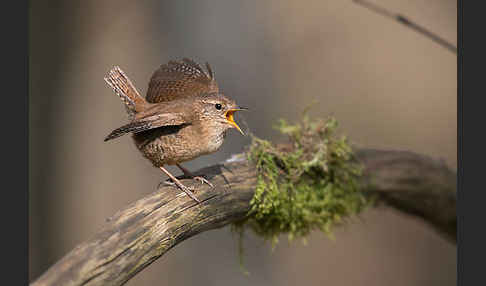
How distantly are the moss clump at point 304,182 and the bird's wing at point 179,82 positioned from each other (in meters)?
0.59

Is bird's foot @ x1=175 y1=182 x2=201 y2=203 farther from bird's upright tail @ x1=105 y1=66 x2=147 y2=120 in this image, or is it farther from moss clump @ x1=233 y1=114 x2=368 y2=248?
bird's upright tail @ x1=105 y1=66 x2=147 y2=120

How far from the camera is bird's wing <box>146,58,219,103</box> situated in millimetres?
3414

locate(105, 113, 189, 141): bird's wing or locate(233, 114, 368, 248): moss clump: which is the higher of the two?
locate(105, 113, 189, 141): bird's wing

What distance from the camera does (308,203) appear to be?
3508mm

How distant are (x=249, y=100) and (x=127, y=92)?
12.6 feet

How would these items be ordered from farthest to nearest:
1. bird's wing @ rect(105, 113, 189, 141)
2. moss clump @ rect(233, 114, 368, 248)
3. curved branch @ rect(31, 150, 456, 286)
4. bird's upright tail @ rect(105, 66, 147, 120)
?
1. moss clump @ rect(233, 114, 368, 248)
2. bird's upright tail @ rect(105, 66, 147, 120)
3. bird's wing @ rect(105, 113, 189, 141)
4. curved branch @ rect(31, 150, 456, 286)

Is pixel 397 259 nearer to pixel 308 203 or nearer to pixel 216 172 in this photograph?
pixel 308 203

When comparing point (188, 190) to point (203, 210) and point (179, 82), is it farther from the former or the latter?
point (179, 82)

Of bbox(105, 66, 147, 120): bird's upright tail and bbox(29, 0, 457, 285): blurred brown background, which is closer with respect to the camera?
bbox(105, 66, 147, 120): bird's upright tail

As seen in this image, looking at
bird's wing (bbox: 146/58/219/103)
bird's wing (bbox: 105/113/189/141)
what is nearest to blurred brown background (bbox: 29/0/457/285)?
bird's wing (bbox: 146/58/219/103)

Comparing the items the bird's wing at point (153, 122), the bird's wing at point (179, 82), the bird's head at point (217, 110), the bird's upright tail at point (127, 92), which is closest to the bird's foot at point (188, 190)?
the bird's wing at point (153, 122)

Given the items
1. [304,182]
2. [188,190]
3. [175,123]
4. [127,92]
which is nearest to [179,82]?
[127,92]

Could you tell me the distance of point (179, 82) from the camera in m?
3.51

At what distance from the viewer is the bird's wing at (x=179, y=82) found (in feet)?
11.2
